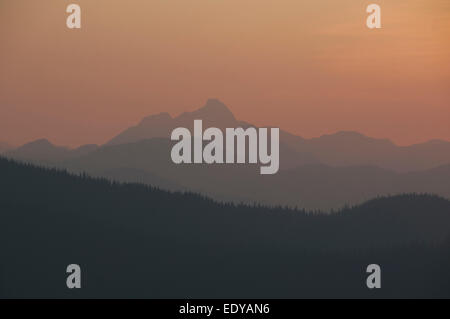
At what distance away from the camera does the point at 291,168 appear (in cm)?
653

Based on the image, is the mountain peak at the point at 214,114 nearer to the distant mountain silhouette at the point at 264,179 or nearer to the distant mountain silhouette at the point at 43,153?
the distant mountain silhouette at the point at 264,179

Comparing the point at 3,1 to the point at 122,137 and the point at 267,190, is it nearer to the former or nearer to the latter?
the point at 122,137

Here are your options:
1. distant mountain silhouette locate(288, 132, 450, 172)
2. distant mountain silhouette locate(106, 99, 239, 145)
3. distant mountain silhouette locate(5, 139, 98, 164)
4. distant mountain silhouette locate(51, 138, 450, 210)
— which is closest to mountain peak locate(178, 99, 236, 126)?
distant mountain silhouette locate(106, 99, 239, 145)

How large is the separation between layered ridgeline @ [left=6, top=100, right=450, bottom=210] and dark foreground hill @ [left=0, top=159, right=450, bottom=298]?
0.10m

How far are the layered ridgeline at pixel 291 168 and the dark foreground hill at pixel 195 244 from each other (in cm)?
10

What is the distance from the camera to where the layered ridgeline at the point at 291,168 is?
6.48 meters

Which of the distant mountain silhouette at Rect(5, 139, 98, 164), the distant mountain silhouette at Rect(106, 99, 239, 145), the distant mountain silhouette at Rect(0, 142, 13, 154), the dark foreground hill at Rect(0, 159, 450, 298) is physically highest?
the distant mountain silhouette at Rect(106, 99, 239, 145)

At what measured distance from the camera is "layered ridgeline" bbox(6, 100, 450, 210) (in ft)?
21.3

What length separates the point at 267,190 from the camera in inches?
256

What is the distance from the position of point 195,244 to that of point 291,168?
3.20 ft

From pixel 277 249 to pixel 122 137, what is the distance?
1521mm

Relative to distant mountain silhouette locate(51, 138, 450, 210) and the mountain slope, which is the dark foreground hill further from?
the mountain slope

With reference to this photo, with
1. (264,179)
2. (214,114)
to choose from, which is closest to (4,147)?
(214,114)

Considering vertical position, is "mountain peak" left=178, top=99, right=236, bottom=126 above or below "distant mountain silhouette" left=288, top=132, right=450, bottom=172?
above
